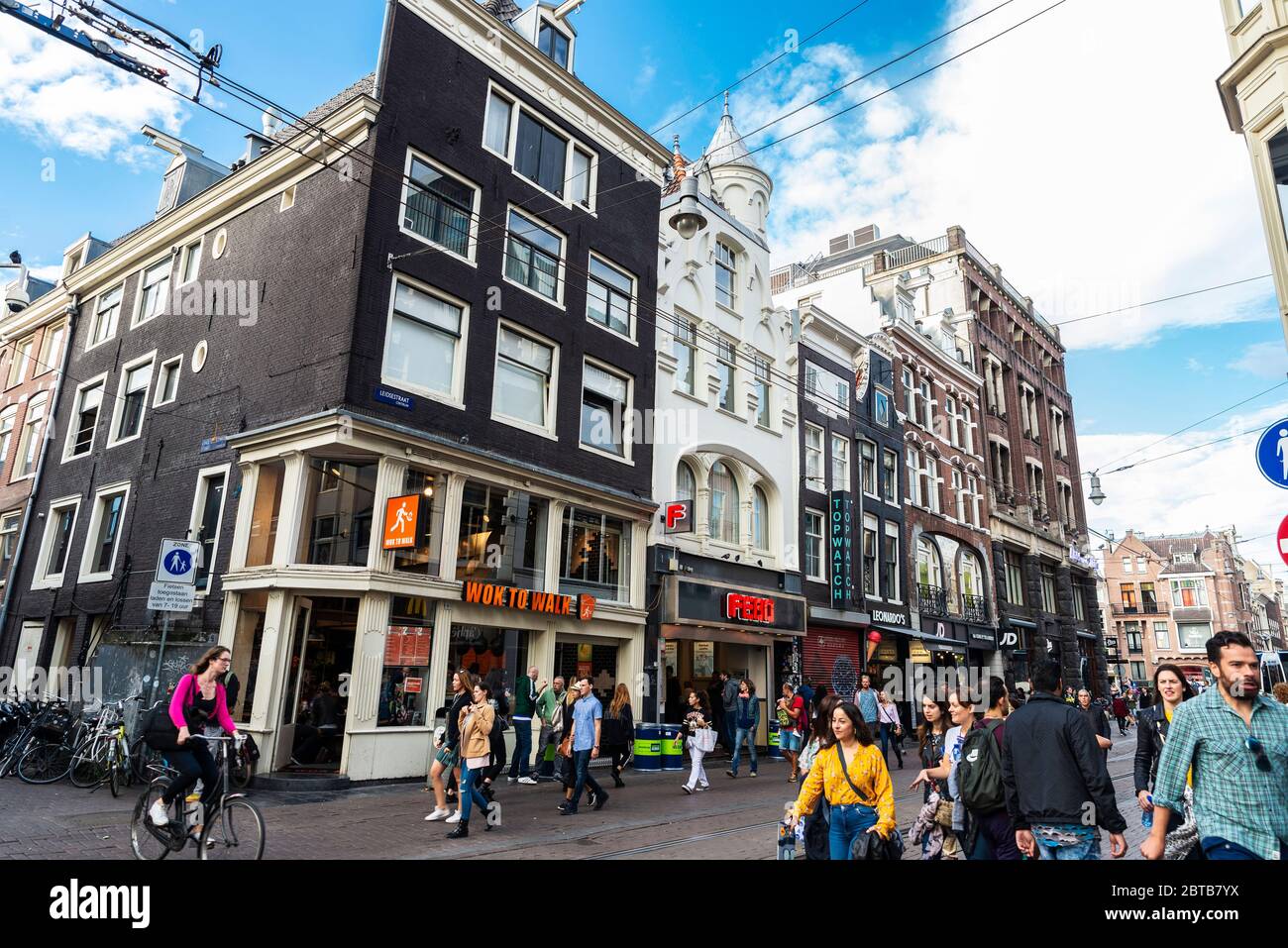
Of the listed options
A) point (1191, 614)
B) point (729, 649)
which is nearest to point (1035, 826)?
point (729, 649)

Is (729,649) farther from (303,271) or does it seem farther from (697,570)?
(303,271)

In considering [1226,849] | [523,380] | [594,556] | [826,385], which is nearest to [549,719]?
[594,556]

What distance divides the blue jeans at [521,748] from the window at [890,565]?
17716 millimetres

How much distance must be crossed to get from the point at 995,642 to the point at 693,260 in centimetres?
2322

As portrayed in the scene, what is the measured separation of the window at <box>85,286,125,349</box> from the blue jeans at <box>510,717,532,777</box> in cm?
1732

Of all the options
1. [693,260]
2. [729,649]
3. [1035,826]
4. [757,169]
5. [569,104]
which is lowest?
[1035,826]

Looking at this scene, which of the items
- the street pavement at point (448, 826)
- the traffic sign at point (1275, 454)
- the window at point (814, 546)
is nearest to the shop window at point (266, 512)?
the street pavement at point (448, 826)

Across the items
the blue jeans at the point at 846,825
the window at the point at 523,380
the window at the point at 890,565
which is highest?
the window at the point at 523,380

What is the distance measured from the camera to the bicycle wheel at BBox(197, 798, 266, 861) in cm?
703

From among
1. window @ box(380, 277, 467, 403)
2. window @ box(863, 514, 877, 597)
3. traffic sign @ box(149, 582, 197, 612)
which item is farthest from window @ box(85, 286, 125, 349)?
window @ box(863, 514, 877, 597)

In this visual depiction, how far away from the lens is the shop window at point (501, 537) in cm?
1598

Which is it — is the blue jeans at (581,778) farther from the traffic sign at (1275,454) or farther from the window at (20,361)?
the window at (20,361)
